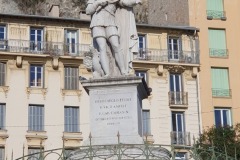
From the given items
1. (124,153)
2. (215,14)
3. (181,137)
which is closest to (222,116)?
(181,137)

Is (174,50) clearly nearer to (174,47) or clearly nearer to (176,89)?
(174,47)

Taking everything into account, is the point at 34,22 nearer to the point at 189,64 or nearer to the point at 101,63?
the point at 189,64

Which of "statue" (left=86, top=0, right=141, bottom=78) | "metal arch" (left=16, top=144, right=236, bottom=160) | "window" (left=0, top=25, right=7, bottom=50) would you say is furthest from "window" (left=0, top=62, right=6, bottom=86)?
"metal arch" (left=16, top=144, right=236, bottom=160)

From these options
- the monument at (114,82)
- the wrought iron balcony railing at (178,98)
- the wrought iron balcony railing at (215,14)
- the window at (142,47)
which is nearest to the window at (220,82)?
the wrought iron balcony railing at (178,98)

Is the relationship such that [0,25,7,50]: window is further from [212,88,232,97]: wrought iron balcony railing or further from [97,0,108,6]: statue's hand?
[97,0,108,6]: statue's hand

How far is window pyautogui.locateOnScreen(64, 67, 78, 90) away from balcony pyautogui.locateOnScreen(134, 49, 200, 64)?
15.1 feet

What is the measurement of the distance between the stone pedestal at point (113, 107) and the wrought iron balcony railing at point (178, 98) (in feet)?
96.9

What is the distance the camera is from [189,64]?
46375mm

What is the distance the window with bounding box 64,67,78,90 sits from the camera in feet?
146

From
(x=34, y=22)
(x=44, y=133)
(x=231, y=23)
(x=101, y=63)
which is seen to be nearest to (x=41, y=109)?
(x=44, y=133)

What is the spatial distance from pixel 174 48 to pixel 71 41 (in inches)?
296

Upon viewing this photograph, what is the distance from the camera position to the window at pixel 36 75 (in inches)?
1729

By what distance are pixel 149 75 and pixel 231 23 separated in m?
7.92

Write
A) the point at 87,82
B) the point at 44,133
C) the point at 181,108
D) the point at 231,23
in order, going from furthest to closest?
the point at 231,23 → the point at 181,108 → the point at 44,133 → the point at 87,82
